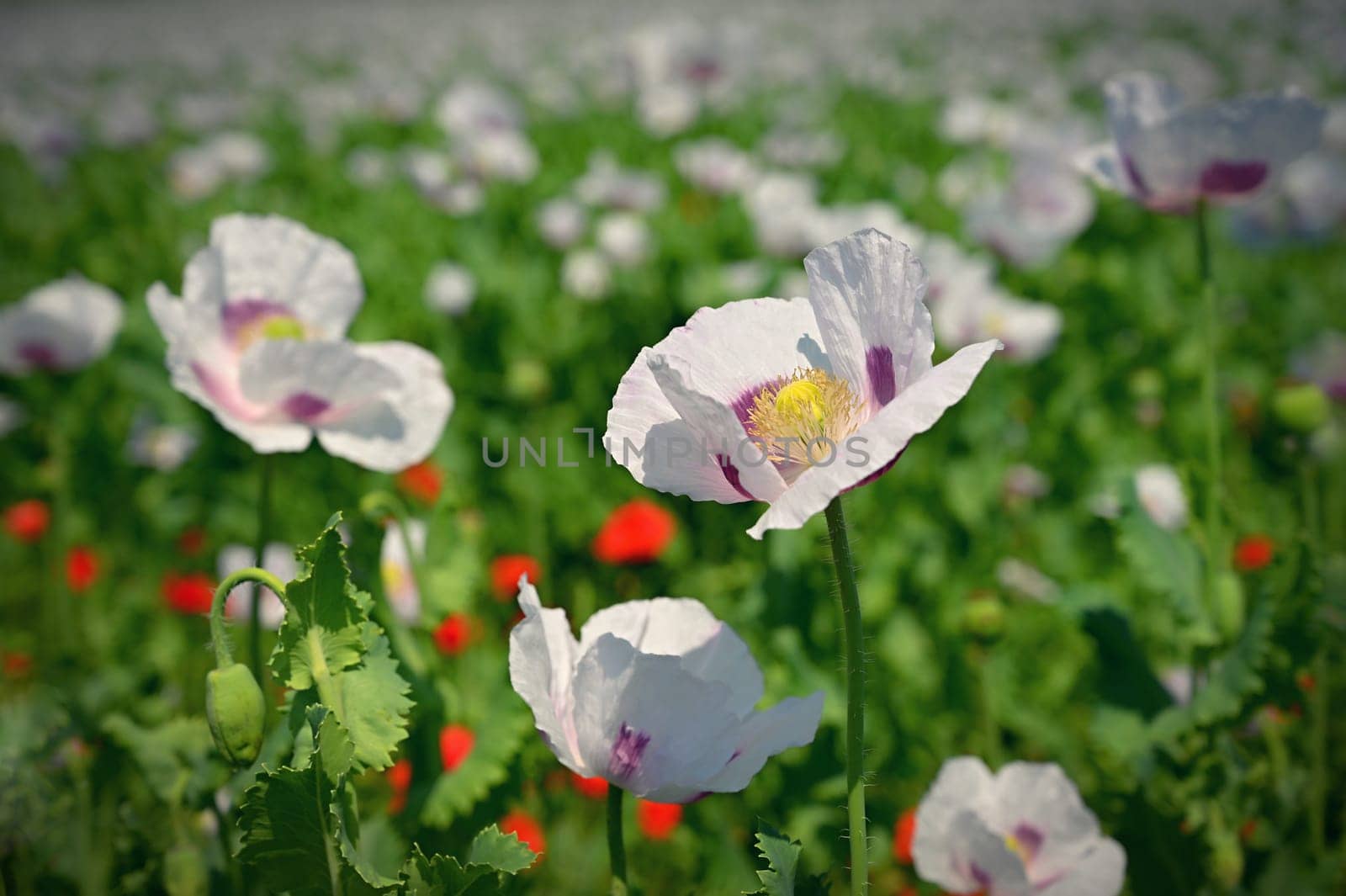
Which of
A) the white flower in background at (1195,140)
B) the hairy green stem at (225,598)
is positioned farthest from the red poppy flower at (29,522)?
the white flower in background at (1195,140)

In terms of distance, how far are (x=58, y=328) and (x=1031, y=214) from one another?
2685 millimetres

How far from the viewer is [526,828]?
156 cm

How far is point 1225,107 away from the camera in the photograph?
1.31 m

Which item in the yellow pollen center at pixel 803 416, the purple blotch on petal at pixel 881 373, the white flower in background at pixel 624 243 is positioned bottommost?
the yellow pollen center at pixel 803 416

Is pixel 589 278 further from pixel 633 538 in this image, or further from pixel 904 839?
pixel 904 839

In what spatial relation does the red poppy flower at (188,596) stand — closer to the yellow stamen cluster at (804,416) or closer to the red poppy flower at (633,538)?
the red poppy flower at (633,538)

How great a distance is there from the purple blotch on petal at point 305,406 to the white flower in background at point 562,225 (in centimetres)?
249

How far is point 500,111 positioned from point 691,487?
371 cm

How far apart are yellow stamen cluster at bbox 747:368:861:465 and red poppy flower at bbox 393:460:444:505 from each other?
1.80 meters

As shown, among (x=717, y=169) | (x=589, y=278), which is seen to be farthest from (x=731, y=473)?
(x=717, y=169)

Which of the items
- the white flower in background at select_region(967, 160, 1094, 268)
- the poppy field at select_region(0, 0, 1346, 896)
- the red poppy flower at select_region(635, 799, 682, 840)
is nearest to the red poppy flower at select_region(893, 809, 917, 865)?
the poppy field at select_region(0, 0, 1346, 896)

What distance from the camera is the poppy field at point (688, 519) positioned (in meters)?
0.83

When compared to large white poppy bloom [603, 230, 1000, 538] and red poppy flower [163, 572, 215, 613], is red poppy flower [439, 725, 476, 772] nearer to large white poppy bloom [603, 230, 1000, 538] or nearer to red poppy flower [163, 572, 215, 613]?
large white poppy bloom [603, 230, 1000, 538]

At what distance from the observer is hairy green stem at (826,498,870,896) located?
74 cm
